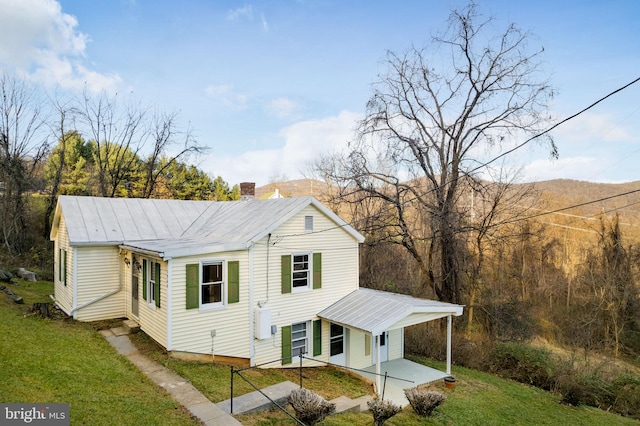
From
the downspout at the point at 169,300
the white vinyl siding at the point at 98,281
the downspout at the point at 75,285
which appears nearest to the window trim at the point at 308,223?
the downspout at the point at 169,300

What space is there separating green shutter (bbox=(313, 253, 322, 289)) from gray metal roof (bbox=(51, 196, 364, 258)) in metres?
1.61

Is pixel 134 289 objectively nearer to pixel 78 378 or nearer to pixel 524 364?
pixel 78 378

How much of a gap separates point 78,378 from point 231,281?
4565 millimetres

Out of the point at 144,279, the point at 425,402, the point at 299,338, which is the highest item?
the point at 144,279

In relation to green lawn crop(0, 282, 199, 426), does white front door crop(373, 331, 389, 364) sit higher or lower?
lower

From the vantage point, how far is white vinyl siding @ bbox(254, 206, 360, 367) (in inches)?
487

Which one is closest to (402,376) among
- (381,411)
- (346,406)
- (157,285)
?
(346,406)

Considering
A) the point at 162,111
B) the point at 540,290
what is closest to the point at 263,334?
the point at 540,290

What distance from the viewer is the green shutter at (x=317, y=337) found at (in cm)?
1356

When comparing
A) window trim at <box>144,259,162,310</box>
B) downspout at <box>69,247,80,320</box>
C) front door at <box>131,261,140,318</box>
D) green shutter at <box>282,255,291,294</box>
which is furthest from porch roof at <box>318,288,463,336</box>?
downspout at <box>69,247,80,320</box>

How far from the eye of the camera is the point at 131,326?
12.4m

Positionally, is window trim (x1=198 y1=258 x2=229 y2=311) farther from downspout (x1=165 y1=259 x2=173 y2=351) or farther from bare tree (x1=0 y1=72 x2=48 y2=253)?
bare tree (x1=0 y1=72 x2=48 y2=253)

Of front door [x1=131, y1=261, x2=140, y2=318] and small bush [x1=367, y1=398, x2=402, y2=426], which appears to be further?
front door [x1=131, y1=261, x2=140, y2=318]

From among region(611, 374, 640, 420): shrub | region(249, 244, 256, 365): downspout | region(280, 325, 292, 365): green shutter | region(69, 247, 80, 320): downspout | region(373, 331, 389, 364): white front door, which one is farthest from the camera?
region(373, 331, 389, 364): white front door
